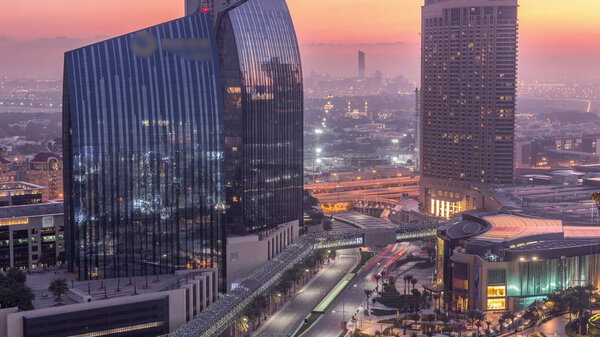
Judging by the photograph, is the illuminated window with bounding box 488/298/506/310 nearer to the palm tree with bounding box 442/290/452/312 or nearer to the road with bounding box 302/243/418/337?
the palm tree with bounding box 442/290/452/312

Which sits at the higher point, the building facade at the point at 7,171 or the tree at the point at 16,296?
the building facade at the point at 7,171

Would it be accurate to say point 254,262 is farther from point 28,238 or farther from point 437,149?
point 437,149

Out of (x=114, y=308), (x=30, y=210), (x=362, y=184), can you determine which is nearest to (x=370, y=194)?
(x=362, y=184)

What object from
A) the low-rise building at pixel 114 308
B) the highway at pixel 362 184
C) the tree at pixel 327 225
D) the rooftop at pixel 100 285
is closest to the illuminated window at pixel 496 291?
→ the low-rise building at pixel 114 308

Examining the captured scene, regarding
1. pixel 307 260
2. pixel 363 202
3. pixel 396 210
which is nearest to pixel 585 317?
pixel 307 260

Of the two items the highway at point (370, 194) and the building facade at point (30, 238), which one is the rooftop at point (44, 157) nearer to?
the highway at point (370, 194)

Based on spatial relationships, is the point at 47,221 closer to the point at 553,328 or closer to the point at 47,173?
the point at 553,328
